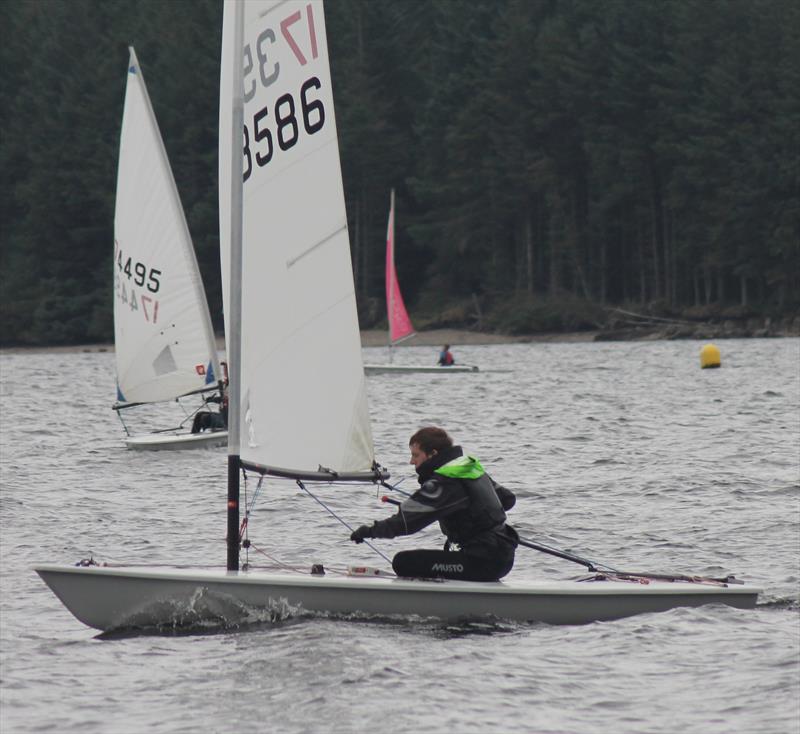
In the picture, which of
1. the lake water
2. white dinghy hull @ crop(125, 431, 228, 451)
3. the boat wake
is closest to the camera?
the lake water

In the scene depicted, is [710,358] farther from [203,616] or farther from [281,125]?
[203,616]

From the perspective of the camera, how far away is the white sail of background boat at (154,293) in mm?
22922

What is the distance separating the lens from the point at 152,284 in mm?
23391

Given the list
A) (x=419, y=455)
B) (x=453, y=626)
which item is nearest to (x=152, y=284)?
(x=419, y=455)

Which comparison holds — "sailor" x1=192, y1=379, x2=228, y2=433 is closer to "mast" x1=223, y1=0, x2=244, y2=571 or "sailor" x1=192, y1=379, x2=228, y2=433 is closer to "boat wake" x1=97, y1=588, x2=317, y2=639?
"mast" x1=223, y1=0, x2=244, y2=571

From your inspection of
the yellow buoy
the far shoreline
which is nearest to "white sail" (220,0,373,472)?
the yellow buoy

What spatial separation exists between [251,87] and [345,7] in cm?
6775

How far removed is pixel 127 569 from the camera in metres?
10.4

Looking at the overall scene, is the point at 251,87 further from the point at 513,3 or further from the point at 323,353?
the point at 513,3

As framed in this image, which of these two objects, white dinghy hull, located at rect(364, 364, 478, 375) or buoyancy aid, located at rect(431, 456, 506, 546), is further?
white dinghy hull, located at rect(364, 364, 478, 375)

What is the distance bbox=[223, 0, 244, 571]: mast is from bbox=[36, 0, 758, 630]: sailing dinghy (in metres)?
0.01

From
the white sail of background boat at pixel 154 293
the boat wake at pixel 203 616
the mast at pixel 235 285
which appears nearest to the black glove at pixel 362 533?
the boat wake at pixel 203 616

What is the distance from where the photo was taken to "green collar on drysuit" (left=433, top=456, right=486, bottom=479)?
1005cm

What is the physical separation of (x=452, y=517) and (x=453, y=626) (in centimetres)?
75
